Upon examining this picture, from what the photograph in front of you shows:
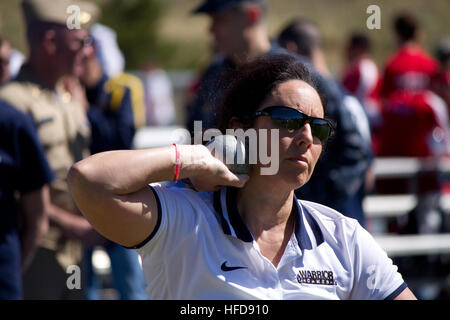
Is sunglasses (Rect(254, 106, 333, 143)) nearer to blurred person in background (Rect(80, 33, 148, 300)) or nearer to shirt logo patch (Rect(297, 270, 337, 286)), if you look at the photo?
shirt logo patch (Rect(297, 270, 337, 286))

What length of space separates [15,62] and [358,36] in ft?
15.4

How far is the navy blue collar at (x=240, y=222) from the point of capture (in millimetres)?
2600

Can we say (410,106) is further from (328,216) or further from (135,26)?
(135,26)

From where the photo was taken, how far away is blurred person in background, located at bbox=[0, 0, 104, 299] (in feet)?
14.3

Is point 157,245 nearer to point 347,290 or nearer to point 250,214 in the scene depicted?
point 250,214

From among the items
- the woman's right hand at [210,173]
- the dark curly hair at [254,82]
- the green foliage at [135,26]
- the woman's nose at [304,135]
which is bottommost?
the woman's right hand at [210,173]

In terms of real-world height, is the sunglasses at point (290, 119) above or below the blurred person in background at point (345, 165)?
above

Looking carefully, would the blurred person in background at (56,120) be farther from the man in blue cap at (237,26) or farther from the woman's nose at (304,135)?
the woman's nose at (304,135)

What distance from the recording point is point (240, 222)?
2.64m

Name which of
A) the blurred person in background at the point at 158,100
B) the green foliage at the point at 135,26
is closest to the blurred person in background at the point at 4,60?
the blurred person in background at the point at 158,100

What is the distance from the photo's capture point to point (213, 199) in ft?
8.91

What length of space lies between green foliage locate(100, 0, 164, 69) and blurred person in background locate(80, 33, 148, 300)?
17755 millimetres

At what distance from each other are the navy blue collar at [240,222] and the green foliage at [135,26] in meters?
20.6

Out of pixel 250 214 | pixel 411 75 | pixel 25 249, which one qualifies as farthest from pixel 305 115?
pixel 411 75
